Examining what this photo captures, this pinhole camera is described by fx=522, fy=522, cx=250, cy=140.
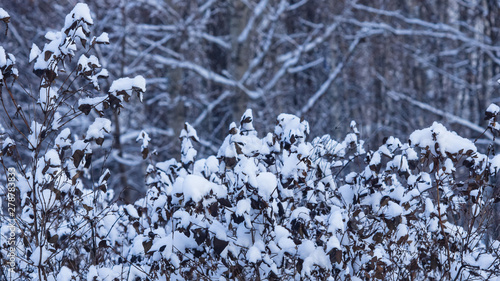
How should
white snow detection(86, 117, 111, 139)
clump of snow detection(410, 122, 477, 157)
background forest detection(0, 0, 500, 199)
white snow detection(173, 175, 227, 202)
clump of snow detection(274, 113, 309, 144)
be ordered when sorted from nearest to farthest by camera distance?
white snow detection(173, 175, 227, 202)
clump of snow detection(410, 122, 477, 157)
white snow detection(86, 117, 111, 139)
clump of snow detection(274, 113, 309, 144)
background forest detection(0, 0, 500, 199)

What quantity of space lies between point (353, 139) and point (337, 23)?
8.96m

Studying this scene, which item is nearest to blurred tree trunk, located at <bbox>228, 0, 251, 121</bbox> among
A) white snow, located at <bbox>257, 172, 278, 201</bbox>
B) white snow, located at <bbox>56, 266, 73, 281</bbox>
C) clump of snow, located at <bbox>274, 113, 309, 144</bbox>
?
clump of snow, located at <bbox>274, 113, 309, 144</bbox>

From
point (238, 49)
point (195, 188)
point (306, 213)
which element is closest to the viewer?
point (195, 188)

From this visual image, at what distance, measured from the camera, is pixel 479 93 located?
10.8 m

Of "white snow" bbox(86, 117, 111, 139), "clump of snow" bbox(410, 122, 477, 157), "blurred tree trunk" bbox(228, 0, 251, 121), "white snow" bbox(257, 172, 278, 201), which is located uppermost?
"blurred tree trunk" bbox(228, 0, 251, 121)

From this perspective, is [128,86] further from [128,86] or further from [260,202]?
[260,202]

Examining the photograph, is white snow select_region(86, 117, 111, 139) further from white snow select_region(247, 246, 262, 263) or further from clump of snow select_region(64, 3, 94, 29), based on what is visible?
white snow select_region(247, 246, 262, 263)

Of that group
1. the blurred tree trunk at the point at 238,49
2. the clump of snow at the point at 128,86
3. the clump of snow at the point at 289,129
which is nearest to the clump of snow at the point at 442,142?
the clump of snow at the point at 289,129

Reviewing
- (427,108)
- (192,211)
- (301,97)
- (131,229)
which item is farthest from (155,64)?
(192,211)

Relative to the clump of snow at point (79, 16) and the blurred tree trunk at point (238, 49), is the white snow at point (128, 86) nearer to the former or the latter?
the clump of snow at point (79, 16)

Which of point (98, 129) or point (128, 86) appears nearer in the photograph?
point (128, 86)

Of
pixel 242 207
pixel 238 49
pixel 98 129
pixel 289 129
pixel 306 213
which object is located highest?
pixel 238 49

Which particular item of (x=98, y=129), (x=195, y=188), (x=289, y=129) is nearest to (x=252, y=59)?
(x=289, y=129)

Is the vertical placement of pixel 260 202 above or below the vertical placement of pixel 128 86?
below
